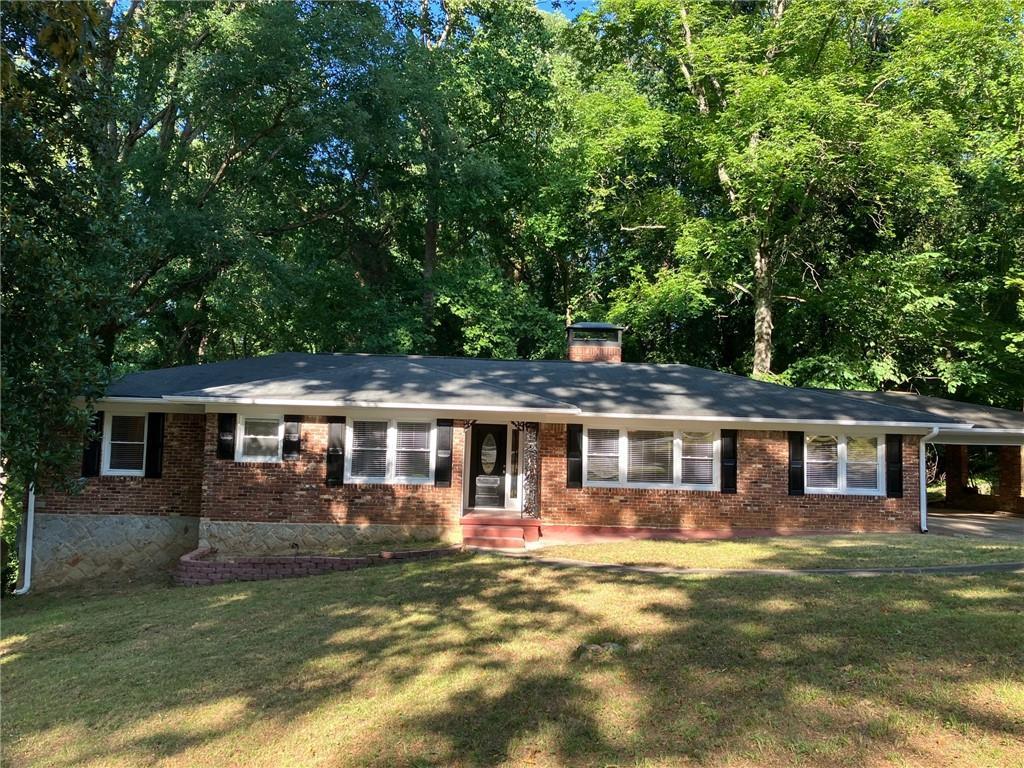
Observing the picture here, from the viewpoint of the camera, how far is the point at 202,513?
12695mm

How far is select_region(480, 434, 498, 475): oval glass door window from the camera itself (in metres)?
14.6

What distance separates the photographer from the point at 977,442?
18.1 meters

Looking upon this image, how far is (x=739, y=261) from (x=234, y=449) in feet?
60.9

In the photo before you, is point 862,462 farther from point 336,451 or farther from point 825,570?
point 336,451

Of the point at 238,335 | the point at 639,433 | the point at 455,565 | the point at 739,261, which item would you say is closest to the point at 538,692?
the point at 455,565

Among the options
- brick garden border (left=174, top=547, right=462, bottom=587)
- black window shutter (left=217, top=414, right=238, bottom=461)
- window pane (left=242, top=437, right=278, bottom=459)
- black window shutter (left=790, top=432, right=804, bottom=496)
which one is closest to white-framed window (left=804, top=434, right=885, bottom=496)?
black window shutter (left=790, top=432, right=804, bottom=496)

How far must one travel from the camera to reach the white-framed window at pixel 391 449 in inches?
511

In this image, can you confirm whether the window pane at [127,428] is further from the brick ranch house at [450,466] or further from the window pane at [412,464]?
the window pane at [412,464]

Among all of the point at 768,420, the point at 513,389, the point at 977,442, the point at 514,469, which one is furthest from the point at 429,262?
the point at 977,442

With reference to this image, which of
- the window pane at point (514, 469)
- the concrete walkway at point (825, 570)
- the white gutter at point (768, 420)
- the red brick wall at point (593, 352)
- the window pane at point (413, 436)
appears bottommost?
the concrete walkway at point (825, 570)

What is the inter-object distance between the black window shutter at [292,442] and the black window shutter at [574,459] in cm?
504

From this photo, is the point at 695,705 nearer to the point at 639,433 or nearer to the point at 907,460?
the point at 639,433

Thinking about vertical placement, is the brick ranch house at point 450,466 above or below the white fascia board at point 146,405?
below

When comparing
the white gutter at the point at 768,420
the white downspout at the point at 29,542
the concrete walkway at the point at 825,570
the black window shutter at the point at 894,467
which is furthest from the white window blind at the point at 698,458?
the white downspout at the point at 29,542
